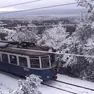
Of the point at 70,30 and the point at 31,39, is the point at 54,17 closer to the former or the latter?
the point at 70,30

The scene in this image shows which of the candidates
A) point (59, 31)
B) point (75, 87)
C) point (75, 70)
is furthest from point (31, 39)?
point (75, 87)

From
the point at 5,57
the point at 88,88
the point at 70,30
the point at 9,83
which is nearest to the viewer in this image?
the point at 88,88

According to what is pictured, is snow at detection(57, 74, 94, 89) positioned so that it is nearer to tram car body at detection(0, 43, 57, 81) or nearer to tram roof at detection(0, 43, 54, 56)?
tram car body at detection(0, 43, 57, 81)

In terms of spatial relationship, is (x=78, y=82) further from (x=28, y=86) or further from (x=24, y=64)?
(x=28, y=86)

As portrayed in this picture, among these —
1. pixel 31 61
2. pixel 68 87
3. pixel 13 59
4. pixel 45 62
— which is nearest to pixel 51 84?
pixel 68 87

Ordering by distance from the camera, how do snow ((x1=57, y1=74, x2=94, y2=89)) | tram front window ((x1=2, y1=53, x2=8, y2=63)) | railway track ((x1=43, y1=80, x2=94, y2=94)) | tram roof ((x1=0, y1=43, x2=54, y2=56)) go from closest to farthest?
railway track ((x1=43, y1=80, x2=94, y2=94)) < tram roof ((x1=0, y1=43, x2=54, y2=56)) < snow ((x1=57, y1=74, x2=94, y2=89)) < tram front window ((x1=2, y1=53, x2=8, y2=63))

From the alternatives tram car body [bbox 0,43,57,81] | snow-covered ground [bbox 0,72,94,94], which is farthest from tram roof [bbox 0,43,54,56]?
snow-covered ground [bbox 0,72,94,94]
